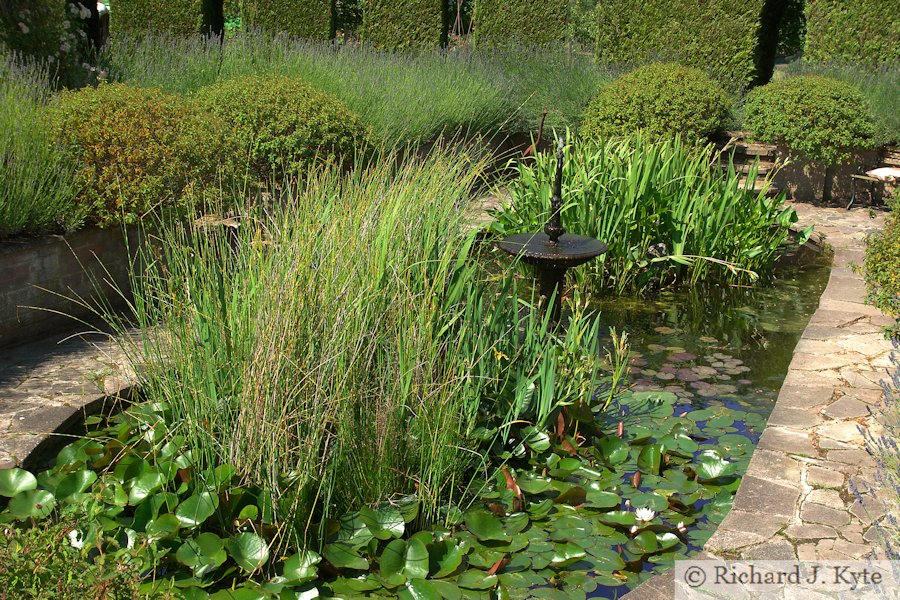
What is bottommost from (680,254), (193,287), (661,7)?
(680,254)

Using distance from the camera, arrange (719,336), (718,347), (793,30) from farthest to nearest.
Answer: (793,30) < (719,336) < (718,347)

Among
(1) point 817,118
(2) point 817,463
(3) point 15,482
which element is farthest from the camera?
(1) point 817,118

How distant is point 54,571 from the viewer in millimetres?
2312

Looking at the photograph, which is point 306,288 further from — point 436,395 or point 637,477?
point 637,477

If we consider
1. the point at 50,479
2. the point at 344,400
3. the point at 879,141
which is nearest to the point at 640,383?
the point at 344,400

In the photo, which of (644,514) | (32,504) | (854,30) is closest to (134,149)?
(32,504)

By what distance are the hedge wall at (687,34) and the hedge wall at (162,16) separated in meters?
6.05

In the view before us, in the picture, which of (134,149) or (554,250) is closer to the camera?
(554,250)

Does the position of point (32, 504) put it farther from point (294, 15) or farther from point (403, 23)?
point (294, 15)

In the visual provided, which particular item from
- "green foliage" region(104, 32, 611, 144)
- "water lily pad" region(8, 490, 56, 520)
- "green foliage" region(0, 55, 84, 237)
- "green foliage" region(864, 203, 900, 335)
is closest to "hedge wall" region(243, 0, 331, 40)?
"green foliage" region(104, 32, 611, 144)

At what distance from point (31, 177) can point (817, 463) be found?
13.6 feet

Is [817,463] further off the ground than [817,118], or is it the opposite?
[817,118]

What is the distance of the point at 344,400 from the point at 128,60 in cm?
697

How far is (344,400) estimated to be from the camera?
3.12 m
